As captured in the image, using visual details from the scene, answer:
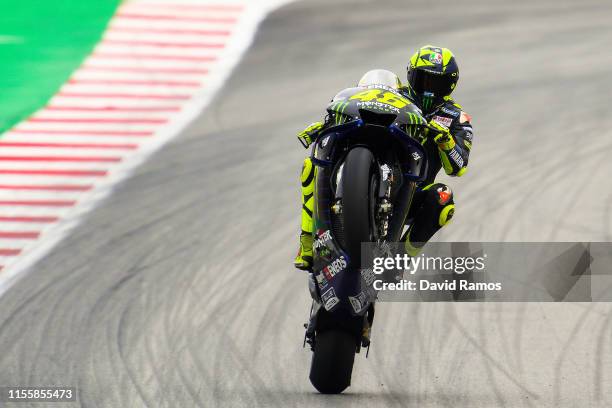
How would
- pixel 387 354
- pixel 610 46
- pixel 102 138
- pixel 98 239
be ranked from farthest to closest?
pixel 610 46 < pixel 102 138 < pixel 98 239 < pixel 387 354

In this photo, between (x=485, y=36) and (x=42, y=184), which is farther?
(x=485, y=36)

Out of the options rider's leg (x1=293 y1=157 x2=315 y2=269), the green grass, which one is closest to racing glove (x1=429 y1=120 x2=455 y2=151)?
rider's leg (x1=293 y1=157 x2=315 y2=269)

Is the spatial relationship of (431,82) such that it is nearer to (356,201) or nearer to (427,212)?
(427,212)

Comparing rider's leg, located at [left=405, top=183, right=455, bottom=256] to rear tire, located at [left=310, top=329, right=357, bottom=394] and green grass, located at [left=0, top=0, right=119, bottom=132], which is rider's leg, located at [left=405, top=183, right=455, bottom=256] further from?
green grass, located at [left=0, top=0, right=119, bottom=132]

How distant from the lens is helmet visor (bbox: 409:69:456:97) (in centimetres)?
766

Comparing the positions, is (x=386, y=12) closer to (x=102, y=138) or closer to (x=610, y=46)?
(x=610, y=46)

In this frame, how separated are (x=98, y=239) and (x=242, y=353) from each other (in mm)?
2944

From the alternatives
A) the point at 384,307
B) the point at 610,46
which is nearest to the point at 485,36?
the point at 610,46

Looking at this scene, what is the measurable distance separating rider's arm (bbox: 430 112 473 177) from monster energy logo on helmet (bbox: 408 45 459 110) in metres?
0.23

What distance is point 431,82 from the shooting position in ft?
25.2

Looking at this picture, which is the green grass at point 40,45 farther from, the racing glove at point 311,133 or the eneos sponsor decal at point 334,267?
the eneos sponsor decal at point 334,267

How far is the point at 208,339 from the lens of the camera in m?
8.16

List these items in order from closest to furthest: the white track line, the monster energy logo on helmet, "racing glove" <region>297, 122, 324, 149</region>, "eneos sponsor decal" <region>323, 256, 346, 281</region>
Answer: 1. "eneos sponsor decal" <region>323, 256, 346, 281</region>
2. "racing glove" <region>297, 122, 324, 149</region>
3. the monster energy logo on helmet
4. the white track line

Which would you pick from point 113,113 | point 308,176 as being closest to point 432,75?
point 308,176
